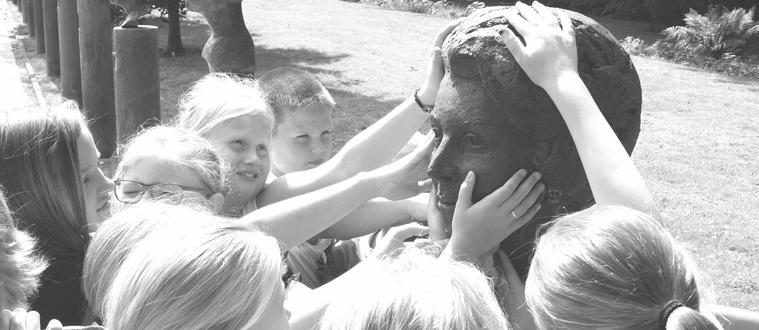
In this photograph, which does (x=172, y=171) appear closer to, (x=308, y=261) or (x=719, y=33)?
(x=308, y=261)

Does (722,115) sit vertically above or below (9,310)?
below

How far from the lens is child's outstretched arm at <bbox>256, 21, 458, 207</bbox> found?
2951 mm

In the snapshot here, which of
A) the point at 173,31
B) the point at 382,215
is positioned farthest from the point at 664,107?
the point at 382,215

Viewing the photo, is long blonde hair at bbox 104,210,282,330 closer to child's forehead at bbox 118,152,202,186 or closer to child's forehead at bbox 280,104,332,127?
child's forehead at bbox 118,152,202,186

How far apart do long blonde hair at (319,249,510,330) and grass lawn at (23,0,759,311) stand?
76 cm

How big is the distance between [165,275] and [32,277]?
0.94ft

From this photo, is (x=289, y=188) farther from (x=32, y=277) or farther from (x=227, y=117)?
(x=32, y=277)

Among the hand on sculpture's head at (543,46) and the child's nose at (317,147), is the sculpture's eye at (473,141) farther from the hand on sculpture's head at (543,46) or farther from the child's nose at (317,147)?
the child's nose at (317,147)

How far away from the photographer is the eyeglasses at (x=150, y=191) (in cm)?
257

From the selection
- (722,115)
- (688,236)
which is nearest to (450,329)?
(688,236)

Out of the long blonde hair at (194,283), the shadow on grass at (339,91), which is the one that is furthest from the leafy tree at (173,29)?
the long blonde hair at (194,283)

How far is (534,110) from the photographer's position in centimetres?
223

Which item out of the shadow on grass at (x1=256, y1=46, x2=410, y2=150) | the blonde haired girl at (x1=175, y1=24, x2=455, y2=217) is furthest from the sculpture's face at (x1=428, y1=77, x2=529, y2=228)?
the shadow on grass at (x1=256, y1=46, x2=410, y2=150)

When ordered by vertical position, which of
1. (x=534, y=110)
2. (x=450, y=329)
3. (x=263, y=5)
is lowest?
(x=263, y=5)
